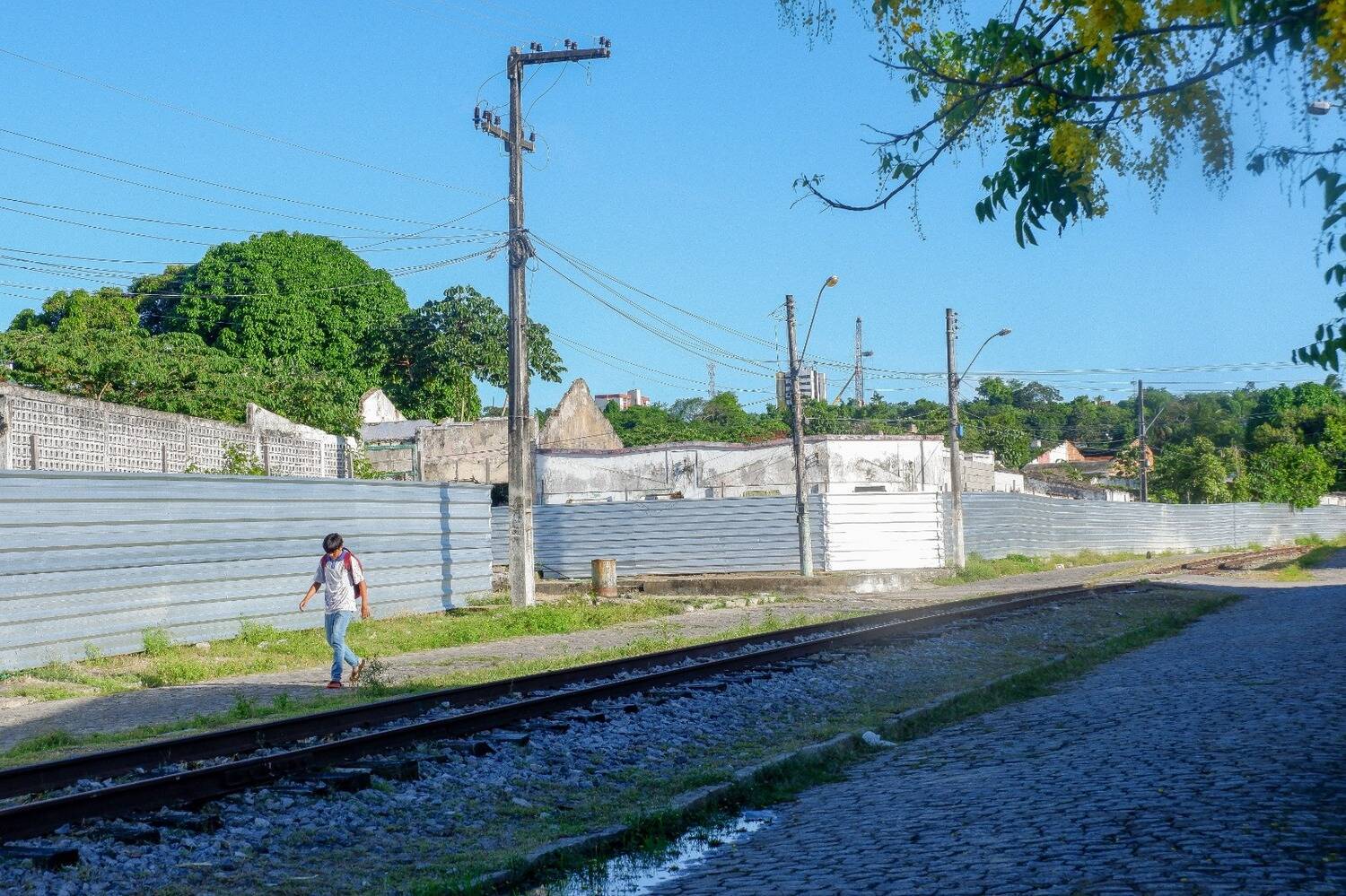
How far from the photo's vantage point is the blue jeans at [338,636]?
13164mm

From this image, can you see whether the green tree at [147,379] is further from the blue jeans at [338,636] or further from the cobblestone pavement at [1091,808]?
the cobblestone pavement at [1091,808]

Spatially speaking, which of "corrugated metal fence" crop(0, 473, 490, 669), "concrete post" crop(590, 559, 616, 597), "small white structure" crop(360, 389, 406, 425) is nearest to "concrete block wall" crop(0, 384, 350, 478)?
"corrugated metal fence" crop(0, 473, 490, 669)

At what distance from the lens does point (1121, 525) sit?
5350 cm

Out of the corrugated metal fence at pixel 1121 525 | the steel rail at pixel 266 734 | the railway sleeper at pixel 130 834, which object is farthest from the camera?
the corrugated metal fence at pixel 1121 525

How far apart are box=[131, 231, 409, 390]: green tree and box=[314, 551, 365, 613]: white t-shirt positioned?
154 ft

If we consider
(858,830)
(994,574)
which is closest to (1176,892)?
(858,830)

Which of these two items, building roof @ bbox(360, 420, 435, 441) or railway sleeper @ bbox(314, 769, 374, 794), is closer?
railway sleeper @ bbox(314, 769, 374, 794)

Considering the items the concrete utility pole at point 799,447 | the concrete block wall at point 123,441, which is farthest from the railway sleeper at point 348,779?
the concrete utility pole at point 799,447

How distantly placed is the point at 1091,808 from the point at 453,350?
61950mm

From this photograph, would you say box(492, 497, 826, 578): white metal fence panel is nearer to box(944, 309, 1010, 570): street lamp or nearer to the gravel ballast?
box(944, 309, 1010, 570): street lamp

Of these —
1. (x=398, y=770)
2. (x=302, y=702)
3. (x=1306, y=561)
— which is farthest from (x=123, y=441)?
(x=1306, y=561)

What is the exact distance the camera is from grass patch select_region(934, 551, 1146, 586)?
35438 millimetres

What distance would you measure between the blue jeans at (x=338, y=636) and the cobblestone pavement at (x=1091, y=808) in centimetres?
647

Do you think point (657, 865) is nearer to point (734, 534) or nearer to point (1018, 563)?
point (734, 534)
